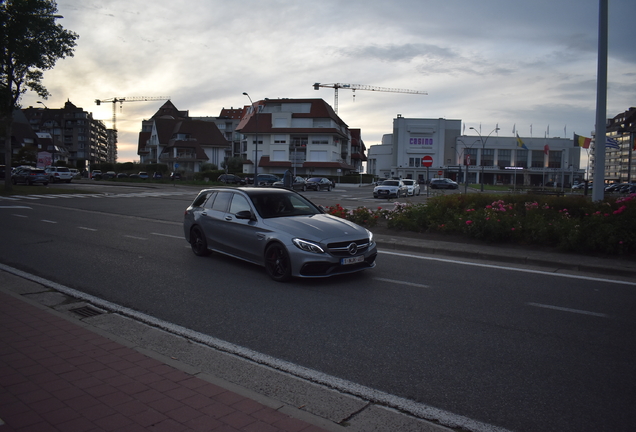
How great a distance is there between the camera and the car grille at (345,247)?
7609 millimetres

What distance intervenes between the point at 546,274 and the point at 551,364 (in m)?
4.85

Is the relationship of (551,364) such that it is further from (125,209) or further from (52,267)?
(125,209)

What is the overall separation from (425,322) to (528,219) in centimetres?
748

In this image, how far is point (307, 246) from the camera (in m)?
7.58

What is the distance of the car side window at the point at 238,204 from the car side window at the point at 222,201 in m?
0.18

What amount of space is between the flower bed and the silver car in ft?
16.9

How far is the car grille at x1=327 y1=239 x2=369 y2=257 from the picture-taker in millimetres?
7609

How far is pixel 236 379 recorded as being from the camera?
425 centimetres

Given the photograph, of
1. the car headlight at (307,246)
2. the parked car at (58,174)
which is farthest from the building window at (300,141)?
the car headlight at (307,246)

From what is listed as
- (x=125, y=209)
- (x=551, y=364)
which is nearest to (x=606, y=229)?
(x=551, y=364)

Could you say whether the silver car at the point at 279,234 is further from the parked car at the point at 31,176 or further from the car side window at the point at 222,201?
the parked car at the point at 31,176

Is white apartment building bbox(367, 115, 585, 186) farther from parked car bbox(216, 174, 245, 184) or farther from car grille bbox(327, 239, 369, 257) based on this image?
car grille bbox(327, 239, 369, 257)

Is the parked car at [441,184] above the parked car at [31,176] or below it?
above

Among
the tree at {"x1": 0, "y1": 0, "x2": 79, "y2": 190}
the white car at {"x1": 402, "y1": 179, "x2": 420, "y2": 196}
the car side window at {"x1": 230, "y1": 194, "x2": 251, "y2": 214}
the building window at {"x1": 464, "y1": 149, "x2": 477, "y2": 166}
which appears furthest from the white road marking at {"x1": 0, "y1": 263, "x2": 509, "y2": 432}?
the building window at {"x1": 464, "y1": 149, "x2": 477, "y2": 166}
